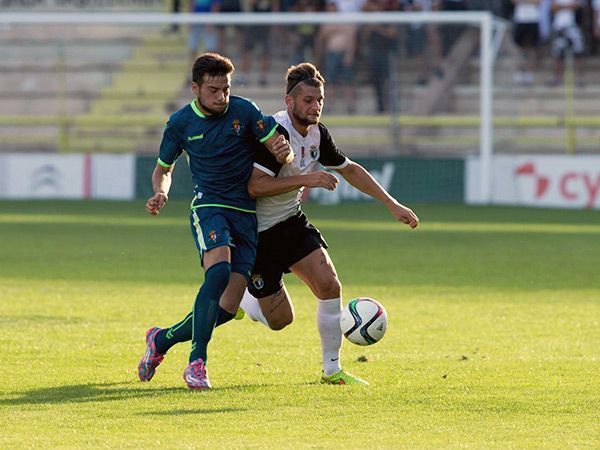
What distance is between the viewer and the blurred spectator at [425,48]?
90.4ft

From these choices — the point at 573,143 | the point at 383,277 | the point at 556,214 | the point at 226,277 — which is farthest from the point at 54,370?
the point at 573,143

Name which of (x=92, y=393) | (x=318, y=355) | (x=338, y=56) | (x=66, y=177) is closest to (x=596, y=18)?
(x=338, y=56)

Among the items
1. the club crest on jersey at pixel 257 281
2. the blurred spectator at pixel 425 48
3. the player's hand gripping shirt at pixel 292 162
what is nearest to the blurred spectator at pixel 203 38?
the blurred spectator at pixel 425 48

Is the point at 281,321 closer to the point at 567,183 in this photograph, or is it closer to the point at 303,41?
the point at 567,183

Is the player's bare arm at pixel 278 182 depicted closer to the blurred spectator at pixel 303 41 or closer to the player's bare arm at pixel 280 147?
the player's bare arm at pixel 280 147

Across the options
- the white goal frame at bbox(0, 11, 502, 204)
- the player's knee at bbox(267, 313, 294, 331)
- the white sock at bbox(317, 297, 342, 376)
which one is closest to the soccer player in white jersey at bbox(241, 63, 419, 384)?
the white sock at bbox(317, 297, 342, 376)

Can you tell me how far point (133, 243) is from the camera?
18.1 m

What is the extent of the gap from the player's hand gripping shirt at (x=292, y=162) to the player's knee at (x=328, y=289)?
0.46 metres

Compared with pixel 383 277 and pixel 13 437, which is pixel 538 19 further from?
pixel 13 437

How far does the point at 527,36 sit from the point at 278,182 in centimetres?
2071

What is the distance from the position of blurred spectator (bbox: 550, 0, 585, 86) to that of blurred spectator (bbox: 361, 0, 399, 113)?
10.4 ft

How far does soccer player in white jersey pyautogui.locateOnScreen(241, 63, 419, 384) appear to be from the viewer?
778cm

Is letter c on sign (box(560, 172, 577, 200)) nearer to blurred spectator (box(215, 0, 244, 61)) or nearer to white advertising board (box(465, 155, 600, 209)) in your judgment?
white advertising board (box(465, 155, 600, 209))

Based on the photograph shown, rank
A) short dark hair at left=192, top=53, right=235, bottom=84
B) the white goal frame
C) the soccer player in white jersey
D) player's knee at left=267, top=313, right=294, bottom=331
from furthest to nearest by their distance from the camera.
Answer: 1. the white goal frame
2. player's knee at left=267, top=313, right=294, bottom=331
3. the soccer player in white jersey
4. short dark hair at left=192, top=53, right=235, bottom=84
